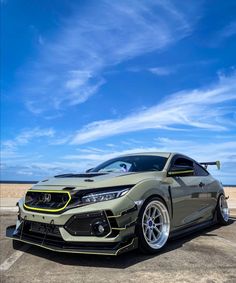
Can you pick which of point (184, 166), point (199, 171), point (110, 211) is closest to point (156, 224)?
point (110, 211)

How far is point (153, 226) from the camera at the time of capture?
516 cm

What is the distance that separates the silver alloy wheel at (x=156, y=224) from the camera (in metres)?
4.98

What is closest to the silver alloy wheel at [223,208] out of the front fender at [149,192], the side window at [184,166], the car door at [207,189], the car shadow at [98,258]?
the car door at [207,189]

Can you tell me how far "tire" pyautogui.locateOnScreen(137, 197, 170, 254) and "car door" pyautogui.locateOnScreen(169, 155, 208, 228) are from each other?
0.30m

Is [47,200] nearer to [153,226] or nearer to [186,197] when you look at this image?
[153,226]

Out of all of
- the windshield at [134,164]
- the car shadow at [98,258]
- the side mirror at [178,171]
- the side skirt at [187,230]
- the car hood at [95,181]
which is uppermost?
the windshield at [134,164]

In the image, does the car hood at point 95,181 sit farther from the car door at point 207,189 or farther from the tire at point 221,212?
the tire at point 221,212

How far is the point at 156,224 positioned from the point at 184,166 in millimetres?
1279

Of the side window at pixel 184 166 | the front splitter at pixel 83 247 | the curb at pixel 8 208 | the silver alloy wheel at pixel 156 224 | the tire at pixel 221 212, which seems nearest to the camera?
the front splitter at pixel 83 247

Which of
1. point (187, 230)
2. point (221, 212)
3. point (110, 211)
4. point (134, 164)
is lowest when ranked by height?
point (187, 230)

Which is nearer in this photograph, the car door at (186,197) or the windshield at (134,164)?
the car door at (186,197)

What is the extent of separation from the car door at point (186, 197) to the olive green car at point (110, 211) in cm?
2

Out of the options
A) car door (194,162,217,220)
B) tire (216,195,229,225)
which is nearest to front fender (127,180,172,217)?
car door (194,162,217,220)

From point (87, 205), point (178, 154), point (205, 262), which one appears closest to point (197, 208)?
point (178, 154)
